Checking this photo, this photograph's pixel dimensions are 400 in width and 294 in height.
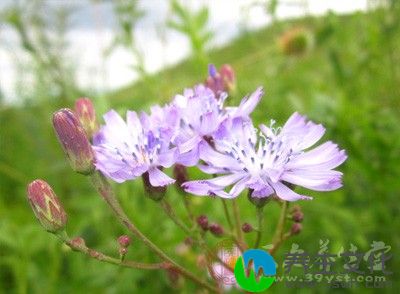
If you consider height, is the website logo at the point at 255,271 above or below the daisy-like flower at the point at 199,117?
below

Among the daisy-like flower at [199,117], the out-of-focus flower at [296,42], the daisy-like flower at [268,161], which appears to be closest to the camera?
the daisy-like flower at [268,161]

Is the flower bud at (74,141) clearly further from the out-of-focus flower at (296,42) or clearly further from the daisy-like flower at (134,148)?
the out-of-focus flower at (296,42)

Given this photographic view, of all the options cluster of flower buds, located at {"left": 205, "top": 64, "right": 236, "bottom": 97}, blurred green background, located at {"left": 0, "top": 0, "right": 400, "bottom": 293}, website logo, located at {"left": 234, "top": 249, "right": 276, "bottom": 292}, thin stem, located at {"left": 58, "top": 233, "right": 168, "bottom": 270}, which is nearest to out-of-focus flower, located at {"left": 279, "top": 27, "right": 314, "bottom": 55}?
blurred green background, located at {"left": 0, "top": 0, "right": 400, "bottom": 293}

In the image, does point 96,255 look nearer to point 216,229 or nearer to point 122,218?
point 122,218

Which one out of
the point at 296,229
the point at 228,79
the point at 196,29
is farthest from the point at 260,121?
the point at 296,229

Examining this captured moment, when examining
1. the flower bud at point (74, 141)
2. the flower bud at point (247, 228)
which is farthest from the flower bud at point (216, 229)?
A: the flower bud at point (74, 141)

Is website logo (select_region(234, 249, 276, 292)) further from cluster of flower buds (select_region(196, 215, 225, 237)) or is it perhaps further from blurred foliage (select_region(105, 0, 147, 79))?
blurred foliage (select_region(105, 0, 147, 79))

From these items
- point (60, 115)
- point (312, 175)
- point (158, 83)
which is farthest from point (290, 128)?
point (158, 83)
